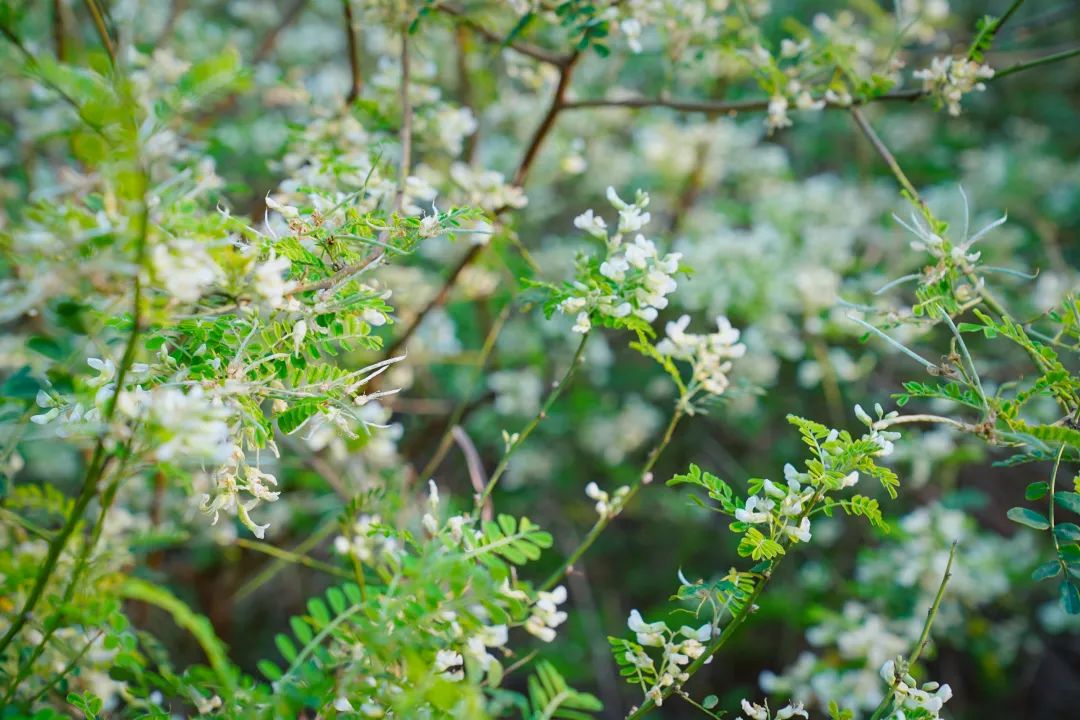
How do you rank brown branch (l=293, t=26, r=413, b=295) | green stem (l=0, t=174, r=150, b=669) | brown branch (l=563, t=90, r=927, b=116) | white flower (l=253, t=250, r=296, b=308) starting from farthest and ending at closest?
brown branch (l=563, t=90, r=927, b=116) < brown branch (l=293, t=26, r=413, b=295) < white flower (l=253, t=250, r=296, b=308) < green stem (l=0, t=174, r=150, b=669)

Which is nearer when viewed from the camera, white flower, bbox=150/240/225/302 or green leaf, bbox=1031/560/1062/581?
white flower, bbox=150/240/225/302

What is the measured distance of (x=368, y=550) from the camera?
108 cm

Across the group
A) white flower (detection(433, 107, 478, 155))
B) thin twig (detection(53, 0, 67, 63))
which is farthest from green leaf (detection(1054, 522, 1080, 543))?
thin twig (detection(53, 0, 67, 63))

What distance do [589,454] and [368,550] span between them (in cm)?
175

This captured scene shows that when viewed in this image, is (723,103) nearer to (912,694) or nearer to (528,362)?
(912,694)

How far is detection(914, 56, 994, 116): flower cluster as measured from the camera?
116 centimetres

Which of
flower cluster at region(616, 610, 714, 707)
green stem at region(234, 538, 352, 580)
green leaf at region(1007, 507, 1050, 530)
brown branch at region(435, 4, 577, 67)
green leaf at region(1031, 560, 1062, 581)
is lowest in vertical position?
green stem at region(234, 538, 352, 580)

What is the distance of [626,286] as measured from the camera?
93cm

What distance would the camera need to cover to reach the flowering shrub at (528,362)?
0.72 meters

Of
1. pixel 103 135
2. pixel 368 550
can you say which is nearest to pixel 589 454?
pixel 368 550

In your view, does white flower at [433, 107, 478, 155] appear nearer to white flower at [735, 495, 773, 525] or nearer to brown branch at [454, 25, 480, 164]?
brown branch at [454, 25, 480, 164]

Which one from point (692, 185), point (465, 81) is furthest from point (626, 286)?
point (692, 185)

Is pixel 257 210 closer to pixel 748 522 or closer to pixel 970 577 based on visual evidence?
pixel 748 522

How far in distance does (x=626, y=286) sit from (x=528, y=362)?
1.65m
